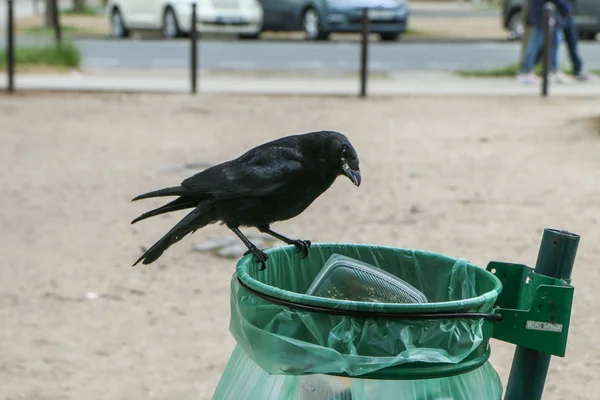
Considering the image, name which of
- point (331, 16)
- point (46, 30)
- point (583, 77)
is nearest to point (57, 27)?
point (331, 16)

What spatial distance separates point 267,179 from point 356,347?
0.91m

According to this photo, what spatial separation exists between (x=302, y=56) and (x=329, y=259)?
16592 mm

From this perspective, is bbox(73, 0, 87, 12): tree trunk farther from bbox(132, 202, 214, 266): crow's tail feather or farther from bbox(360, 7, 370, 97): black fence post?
bbox(132, 202, 214, 266): crow's tail feather

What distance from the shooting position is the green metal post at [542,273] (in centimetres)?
273

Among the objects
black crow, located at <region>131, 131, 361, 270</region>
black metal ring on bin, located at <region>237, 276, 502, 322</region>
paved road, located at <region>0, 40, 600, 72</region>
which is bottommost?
paved road, located at <region>0, 40, 600, 72</region>

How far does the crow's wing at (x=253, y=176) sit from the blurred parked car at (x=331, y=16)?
18.8m

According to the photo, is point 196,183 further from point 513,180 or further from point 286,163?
point 513,180

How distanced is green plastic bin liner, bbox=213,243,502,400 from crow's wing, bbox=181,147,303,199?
539 mm

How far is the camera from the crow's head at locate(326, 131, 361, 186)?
125 inches

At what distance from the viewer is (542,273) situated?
275 centimetres

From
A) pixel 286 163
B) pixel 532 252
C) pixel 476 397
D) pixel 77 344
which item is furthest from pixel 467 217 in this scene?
pixel 476 397

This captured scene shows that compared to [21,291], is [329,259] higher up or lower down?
higher up

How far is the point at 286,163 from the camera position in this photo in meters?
3.21

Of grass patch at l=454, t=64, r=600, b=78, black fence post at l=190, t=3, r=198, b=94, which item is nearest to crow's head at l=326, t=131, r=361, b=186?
black fence post at l=190, t=3, r=198, b=94
